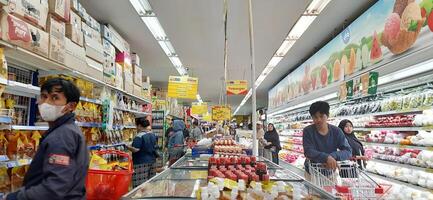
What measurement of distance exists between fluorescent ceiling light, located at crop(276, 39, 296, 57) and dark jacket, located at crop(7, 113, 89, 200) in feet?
25.4

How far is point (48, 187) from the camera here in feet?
6.27

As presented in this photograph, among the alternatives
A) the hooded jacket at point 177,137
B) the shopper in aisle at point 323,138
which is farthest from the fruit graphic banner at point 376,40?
the hooded jacket at point 177,137

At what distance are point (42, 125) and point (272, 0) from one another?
452 centimetres

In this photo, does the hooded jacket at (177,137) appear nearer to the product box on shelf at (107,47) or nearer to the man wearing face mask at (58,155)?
the product box on shelf at (107,47)

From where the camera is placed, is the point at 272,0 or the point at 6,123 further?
the point at 272,0

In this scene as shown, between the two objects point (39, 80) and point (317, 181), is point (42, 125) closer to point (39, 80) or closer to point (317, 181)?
point (39, 80)

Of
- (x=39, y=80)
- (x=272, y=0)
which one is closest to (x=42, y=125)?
(x=39, y=80)

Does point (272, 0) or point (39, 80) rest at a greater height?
point (272, 0)

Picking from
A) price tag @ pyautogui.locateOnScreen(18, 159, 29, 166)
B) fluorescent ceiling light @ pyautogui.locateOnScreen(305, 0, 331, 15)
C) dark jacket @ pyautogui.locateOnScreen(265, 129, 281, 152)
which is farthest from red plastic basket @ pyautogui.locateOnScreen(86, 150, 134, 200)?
dark jacket @ pyautogui.locateOnScreen(265, 129, 281, 152)

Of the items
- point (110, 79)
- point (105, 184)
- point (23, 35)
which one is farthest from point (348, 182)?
point (110, 79)

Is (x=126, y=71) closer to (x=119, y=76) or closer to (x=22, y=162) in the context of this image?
(x=119, y=76)

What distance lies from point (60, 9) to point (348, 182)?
3.85 meters

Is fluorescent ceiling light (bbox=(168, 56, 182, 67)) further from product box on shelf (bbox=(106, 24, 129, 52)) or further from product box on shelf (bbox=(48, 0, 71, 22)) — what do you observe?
product box on shelf (bbox=(48, 0, 71, 22))

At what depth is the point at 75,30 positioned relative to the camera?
486cm
